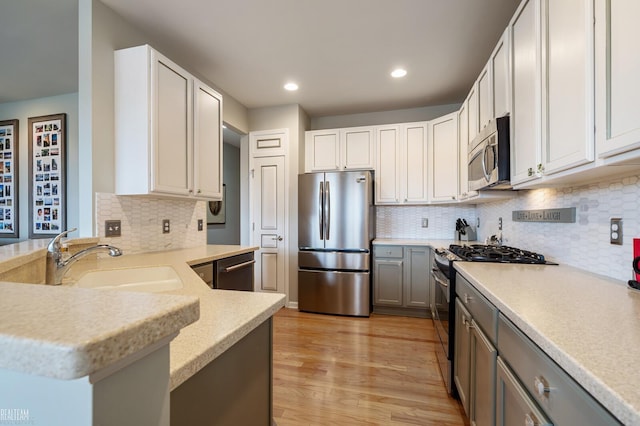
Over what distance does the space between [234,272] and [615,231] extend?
234 cm

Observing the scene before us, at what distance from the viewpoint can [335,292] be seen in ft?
11.5

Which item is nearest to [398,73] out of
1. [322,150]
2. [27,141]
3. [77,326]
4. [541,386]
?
[322,150]

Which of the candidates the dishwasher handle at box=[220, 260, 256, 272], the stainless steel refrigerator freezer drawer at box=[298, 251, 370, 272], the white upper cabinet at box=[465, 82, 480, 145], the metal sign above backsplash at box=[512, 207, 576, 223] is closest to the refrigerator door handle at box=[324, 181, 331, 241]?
the stainless steel refrigerator freezer drawer at box=[298, 251, 370, 272]

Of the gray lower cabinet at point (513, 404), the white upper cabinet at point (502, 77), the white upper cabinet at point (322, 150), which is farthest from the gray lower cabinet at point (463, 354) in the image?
the white upper cabinet at point (322, 150)

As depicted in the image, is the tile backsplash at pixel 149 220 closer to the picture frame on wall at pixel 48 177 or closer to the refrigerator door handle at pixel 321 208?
the refrigerator door handle at pixel 321 208

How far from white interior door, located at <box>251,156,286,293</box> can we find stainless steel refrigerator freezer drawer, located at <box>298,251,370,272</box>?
1.24 feet

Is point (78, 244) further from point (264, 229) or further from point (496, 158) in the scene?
point (496, 158)

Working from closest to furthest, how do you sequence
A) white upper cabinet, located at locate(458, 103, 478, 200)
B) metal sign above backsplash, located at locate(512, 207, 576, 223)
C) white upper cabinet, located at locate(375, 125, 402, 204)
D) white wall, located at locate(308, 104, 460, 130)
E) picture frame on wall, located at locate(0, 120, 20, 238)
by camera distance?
metal sign above backsplash, located at locate(512, 207, 576, 223) < white upper cabinet, located at locate(458, 103, 478, 200) < picture frame on wall, located at locate(0, 120, 20, 238) < white upper cabinet, located at locate(375, 125, 402, 204) < white wall, located at locate(308, 104, 460, 130)

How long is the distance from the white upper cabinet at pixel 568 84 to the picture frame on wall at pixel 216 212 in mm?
5218

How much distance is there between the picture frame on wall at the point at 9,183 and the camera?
11.9ft

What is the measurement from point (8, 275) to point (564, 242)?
2.59 meters

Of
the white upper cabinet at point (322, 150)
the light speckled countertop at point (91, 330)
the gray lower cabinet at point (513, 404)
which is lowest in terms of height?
the gray lower cabinet at point (513, 404)

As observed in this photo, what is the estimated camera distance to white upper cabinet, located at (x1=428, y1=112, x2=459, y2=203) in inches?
133

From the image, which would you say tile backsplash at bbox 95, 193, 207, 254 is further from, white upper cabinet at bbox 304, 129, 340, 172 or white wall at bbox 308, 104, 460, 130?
white wall at bbox 308, 104, 460, 130
